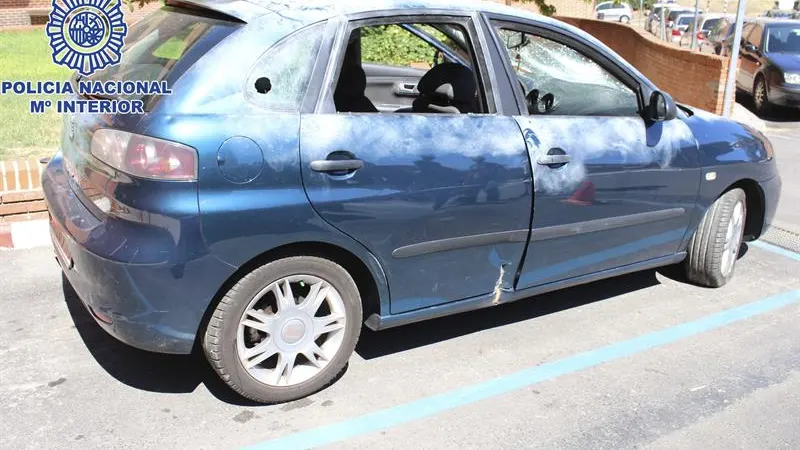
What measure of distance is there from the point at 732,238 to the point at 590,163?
1585mm

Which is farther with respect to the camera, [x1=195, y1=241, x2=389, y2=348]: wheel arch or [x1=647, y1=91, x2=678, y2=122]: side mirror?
[x1=647, y1=91, x2=678, y2=122]: side mirror

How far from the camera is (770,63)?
43.1 ft

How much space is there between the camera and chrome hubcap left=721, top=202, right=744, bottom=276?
15.7ft

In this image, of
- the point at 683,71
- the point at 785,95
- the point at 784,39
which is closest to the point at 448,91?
the point at 683,71

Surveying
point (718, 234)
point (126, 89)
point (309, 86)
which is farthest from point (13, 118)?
point (718, 234)

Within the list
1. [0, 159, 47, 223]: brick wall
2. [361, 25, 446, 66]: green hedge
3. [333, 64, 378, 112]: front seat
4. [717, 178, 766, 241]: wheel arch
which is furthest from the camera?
[361, 25, 446, 66]: green hedge

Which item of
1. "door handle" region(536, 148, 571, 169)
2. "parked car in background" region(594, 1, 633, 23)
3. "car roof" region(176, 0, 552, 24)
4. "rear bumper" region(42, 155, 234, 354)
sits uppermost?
"car roof" region(176, 0, 552, 24)

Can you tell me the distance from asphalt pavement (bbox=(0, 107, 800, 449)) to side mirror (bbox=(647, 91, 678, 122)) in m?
1.18

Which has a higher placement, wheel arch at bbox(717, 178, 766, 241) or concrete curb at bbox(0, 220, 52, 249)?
wheel arch at bbox(717, 178, 766, 241)

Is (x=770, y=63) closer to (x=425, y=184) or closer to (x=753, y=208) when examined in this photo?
(x=753, y=208)

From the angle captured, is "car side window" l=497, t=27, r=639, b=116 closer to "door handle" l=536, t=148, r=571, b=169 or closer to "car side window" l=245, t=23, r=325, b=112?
"door handle" l=536, t=148, r=571, b=169

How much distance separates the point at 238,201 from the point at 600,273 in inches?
86.9

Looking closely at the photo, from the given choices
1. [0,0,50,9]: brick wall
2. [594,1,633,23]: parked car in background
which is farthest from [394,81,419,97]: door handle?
[594,1,633,23]: parked car in background

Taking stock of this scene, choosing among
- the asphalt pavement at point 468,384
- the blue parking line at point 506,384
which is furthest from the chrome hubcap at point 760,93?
the asphalt pavement at point 468,384
